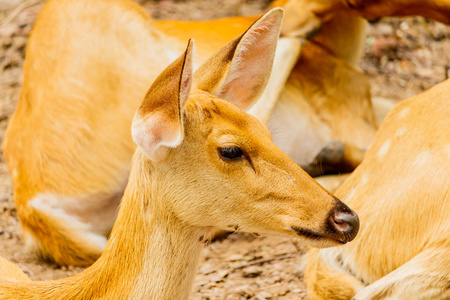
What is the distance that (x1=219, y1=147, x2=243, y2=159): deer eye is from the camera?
2.77 metres

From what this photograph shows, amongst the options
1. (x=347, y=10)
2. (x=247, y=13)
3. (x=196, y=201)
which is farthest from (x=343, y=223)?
(x=247, y=13)

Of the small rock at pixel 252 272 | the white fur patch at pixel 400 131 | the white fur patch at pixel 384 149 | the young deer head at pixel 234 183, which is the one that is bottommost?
the small rock at pixel 252 272

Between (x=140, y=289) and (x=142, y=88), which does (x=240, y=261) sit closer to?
(x=142, y=88)

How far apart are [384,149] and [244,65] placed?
0.91 metres

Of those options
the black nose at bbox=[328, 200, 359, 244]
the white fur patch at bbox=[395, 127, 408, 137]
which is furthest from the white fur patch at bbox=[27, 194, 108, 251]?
the black nose at bbox=[328, 200, 359, 244]

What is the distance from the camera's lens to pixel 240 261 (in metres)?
4.45

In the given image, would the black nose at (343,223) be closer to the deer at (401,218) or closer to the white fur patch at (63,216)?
the deer at (401,218)

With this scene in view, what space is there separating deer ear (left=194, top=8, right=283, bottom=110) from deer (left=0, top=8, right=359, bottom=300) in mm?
197

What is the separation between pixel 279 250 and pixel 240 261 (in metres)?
0.23

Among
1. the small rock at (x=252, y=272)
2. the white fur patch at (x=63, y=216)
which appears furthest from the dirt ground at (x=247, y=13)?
the white fur patch at (x=63, y=216)

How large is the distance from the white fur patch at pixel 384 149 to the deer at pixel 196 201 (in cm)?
98

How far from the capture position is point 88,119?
461cm

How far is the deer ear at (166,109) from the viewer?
8.56 ft

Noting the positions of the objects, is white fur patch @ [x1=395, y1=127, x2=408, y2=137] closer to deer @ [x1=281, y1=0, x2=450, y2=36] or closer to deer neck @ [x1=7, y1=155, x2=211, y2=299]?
deer neck @ [x1=7, y1=155, x2=211, y2=299]
